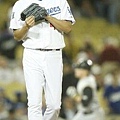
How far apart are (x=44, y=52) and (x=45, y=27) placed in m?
0.27

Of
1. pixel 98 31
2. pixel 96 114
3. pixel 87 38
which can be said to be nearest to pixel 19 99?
pixel 96 114

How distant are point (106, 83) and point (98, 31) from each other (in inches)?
156

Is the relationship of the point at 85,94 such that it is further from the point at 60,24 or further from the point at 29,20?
the point at 29,20

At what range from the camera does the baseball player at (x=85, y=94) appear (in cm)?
783

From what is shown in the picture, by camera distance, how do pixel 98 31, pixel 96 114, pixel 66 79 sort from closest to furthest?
1. pixel 96 114
2. pixel 66 79
3. pixel 98 31

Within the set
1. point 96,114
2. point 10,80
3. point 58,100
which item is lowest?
point 10,80

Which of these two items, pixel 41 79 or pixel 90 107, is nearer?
pixel 41 79

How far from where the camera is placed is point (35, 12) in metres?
5.94

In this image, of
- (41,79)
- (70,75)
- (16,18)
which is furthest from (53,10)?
(70,75)

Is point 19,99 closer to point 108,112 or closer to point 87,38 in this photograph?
point 108,112

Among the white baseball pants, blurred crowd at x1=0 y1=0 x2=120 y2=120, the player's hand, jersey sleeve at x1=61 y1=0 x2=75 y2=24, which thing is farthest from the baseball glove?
blurred crowd at x1=0 y1=0 x2=120 y2=120

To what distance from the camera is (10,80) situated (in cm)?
1099

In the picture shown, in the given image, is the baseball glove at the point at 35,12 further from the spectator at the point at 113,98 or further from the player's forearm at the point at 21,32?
the spectator at the point at 113,98

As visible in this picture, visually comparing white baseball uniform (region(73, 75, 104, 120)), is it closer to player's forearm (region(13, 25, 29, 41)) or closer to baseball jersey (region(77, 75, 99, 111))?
baseball jersey (region(77, 75, 99, 111))
